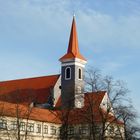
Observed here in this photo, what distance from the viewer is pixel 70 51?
321 feet

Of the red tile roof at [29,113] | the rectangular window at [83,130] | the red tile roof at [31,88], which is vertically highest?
the red tile roof at [31,88]

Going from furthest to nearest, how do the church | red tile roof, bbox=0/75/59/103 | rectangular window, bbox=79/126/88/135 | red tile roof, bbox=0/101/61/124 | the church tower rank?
the church tower, red tile roof, bbox=0/75/59/103, red tile roof, bbox=0/101/61/124, rectangular window, bbox=79/126/88/135, the church

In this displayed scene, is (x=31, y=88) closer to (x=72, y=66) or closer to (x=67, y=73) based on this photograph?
(x=67, y=73)

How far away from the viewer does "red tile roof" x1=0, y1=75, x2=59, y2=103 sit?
9551 cm

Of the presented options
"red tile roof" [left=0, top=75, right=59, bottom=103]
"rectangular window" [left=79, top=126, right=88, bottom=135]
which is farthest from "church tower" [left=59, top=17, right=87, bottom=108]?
"rectangular window" [left=79, top=126, right=88, bottom=135]

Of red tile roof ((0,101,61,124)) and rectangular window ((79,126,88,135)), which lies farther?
red tile roof ((0,101,61,124))

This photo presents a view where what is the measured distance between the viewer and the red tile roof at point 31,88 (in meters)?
95.5

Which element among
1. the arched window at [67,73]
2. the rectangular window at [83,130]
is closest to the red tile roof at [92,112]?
the rectangular window at [83,130]

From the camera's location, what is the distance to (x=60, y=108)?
76.7 m

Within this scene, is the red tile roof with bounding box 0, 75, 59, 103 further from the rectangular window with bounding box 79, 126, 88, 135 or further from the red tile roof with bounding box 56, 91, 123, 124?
the red tile roof with bounding box 56, 91, 123, 124

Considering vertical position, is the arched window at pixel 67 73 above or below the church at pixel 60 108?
above

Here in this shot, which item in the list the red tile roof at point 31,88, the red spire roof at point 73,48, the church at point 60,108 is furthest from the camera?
the red spire roof at point 73,48

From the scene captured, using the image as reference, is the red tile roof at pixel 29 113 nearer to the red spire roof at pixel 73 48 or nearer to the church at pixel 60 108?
the church at pixel 60 108

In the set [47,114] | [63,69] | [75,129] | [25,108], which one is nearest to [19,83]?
[63,69]
